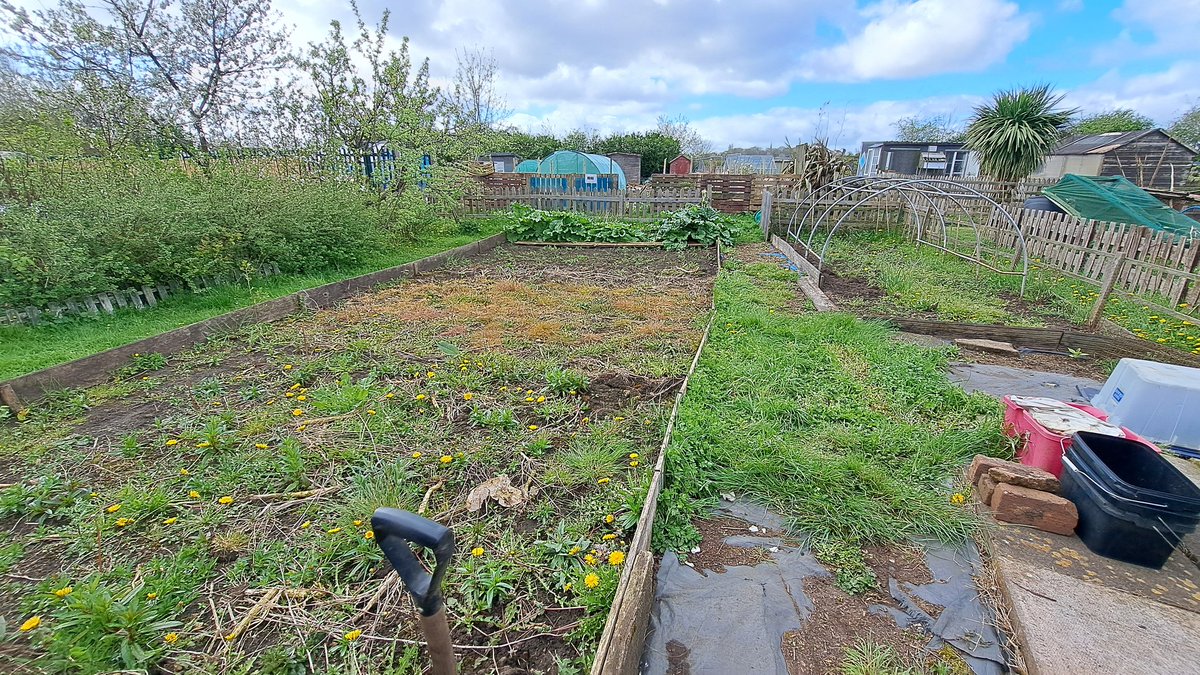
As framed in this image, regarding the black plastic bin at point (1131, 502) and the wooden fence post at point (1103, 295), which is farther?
the wooden fence post at point (1103, 295)

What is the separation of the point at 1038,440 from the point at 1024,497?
450mm

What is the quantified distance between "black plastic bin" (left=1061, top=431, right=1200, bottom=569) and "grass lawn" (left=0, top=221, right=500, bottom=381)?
6.36 m

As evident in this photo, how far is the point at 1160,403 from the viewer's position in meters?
2.90

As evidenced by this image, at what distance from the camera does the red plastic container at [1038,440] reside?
7.95ft

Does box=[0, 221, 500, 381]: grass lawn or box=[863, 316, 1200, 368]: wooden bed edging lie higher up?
box=[0, 221, 500, 381]: grass lawn

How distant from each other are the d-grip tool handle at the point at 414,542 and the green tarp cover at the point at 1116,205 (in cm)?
1038

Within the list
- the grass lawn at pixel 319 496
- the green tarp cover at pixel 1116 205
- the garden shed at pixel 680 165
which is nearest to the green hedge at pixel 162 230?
the grass lawn at pixel 319 496

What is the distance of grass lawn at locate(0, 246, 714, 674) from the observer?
1.74m

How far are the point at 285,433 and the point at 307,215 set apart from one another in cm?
474

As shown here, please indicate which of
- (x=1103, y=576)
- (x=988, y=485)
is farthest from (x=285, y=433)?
(x=1103, y=576)

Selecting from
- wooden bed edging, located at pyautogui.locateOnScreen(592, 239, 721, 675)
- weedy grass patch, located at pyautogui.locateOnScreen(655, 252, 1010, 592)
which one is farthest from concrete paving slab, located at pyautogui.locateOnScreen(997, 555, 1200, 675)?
wooden bed edging, located at pyautogui.locateOnScreen(592, 239, 721, 675)

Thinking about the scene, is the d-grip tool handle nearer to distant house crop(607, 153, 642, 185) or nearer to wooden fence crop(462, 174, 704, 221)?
wooden fence crop(462, 174, 704, 221)

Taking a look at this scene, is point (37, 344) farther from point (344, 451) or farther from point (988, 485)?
point (988, 485)

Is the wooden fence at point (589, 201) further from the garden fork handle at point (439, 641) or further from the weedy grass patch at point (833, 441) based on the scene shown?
the garden fork handle at point (439, 641)
